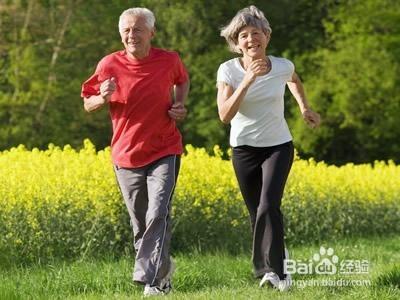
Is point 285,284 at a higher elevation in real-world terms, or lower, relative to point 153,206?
lower

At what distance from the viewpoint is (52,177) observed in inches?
412

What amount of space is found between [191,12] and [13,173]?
764 inches

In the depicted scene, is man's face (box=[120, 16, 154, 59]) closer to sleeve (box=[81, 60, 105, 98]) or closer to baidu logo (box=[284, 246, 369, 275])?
sleeve (box=[81, 60, 105, 98])

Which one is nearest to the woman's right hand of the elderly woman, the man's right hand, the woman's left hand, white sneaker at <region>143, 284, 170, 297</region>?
the elderly woman

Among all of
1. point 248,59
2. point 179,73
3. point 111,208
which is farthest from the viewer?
point 111,208

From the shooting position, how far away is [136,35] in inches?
286

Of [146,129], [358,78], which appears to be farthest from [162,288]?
[358,78]

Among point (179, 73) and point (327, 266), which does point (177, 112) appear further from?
point (327, 266)

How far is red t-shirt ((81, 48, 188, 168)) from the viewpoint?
7277 mm

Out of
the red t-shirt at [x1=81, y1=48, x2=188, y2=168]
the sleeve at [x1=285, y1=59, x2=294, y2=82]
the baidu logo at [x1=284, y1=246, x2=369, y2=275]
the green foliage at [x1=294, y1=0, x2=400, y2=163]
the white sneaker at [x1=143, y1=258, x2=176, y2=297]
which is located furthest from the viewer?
the green foliage at [x1=294, y1=0, x2=400, y2=163]

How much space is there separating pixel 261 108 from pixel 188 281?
1487 millimetres

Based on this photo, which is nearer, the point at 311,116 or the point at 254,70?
the point at 254,70

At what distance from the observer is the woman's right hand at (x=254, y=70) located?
7082 millimetres

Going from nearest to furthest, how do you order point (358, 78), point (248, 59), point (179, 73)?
point (248, 59) → point (179, 73) → point (358, 78)
